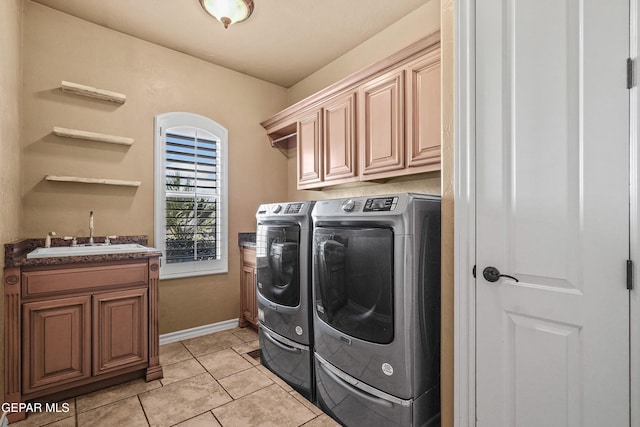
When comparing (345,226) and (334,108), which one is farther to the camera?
(334,108)

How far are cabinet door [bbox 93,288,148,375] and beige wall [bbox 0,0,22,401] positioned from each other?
46 centimetres

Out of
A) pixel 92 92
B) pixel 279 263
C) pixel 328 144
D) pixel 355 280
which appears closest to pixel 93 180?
pixel 92 92

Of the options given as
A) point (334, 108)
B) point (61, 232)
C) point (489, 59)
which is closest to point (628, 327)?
point (489, 59)

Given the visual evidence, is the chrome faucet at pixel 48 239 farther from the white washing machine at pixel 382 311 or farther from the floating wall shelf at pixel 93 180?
the white washing machine at pixel 382 311

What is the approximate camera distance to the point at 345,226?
180 centimetres

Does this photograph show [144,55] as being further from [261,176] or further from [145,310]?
[145,310]

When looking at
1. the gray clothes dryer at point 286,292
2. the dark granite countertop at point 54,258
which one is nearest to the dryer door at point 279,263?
the gray clothes dryer at point 286,292

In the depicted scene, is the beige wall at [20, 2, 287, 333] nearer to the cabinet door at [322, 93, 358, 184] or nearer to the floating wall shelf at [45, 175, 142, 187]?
the floating wall shelf at [45, 175, 142, 187]

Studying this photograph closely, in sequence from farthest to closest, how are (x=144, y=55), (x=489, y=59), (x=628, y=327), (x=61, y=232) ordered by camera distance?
(x=144, y=55)
(x=61, y=232)
(x=489, y=59)
(x=628, y=327)

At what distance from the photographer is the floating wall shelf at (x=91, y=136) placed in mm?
2451

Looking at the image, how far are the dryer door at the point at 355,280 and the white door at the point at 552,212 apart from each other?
0.43 meters

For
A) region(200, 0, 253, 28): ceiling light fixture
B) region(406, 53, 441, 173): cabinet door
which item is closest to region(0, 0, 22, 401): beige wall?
region(200, 0, 253, 28): ceiling light fixture

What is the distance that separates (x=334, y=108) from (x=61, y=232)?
8.28 feet

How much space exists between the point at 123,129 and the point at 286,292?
2134 millimetres
